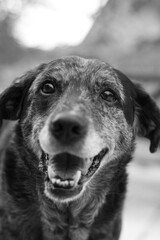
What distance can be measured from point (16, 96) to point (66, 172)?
1049mm

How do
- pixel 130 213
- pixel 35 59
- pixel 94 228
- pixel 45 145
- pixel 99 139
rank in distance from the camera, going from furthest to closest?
pixel 35 59 < pixel 130 213 < pixel 94 228 < pixel 99 139 < pixel 45 145

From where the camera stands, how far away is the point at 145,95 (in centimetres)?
413

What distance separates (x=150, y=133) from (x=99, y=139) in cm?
96

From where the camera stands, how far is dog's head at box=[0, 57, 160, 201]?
3121 mm

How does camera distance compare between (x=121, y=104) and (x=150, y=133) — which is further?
(x=150, y=133)

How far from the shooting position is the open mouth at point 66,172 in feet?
10.5

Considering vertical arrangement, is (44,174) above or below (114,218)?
above

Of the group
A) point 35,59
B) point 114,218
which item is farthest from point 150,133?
point 35,59

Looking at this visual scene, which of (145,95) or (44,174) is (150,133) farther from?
(44,174)

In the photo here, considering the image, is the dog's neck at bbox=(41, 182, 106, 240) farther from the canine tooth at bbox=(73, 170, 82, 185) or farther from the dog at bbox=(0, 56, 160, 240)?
the canine tooth at bbox=(73, 170, 82, 185)

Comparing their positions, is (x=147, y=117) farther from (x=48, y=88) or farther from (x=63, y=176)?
(x=63, y=176)

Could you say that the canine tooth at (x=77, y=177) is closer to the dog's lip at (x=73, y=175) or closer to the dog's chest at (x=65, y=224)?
the dog's lip at (x=73, y=175)

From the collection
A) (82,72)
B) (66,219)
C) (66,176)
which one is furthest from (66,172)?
(82,72)

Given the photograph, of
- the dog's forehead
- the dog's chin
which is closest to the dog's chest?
the dog's chin
